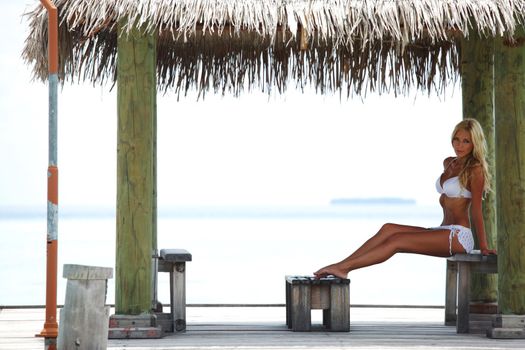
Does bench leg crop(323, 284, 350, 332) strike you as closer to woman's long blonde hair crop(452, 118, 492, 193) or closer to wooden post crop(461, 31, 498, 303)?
woman's long blonde hair crop(452, 118, 492, 193)

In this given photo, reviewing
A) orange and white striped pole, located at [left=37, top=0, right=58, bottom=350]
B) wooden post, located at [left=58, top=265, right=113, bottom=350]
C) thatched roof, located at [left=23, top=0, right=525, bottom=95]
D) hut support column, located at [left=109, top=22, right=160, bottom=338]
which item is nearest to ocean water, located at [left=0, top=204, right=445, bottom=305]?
thatched roof, located at [left=23, top=0, right=525, bottom=95]

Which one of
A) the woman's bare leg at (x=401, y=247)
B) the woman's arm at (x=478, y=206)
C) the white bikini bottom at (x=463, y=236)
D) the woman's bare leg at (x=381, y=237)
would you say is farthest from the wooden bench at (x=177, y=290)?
the woman's arm at (x=478, y=206)

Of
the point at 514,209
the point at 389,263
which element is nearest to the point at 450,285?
the point at 514,209

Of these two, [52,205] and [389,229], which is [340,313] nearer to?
[389,229]

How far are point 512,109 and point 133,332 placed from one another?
2.52 metres

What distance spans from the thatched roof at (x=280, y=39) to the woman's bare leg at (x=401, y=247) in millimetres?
1196

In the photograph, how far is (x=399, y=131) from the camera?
63.0 metres

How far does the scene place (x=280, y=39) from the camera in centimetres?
805

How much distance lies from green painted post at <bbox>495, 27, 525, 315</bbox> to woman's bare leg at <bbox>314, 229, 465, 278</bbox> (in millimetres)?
441

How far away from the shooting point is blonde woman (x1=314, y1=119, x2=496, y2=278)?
7.54 meters

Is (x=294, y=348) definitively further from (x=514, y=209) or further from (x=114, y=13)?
(x=114, y=13)

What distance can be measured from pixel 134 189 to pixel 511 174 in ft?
7.13

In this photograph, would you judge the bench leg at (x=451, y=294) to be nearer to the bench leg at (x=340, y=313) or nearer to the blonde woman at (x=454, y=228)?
the blonde woman at (x=454, y=228)

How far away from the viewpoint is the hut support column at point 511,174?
282 inches
